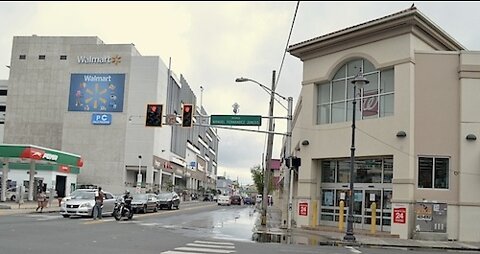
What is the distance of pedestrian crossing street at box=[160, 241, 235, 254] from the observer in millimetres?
14680

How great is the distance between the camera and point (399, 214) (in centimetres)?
2388

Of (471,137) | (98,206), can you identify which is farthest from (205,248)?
(471,137)

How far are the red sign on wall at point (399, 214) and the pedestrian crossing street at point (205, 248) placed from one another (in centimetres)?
971

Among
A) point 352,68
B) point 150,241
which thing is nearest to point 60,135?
point 352,68

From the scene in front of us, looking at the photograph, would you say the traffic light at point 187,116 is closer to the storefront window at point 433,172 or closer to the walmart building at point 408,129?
the walmart building at point 408,129

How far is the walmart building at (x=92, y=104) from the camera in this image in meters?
80.8

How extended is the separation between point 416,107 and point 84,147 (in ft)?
216

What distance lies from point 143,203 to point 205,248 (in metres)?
21.9

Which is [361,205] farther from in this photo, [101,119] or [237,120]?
[101,119]

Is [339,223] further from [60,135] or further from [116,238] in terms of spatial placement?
[60,135]

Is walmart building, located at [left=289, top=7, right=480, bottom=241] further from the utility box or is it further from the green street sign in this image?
the green street sign

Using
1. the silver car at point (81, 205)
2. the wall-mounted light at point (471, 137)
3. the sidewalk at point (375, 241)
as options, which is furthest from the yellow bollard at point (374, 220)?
the silver car at point (81, 205)

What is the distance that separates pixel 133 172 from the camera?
8356 centimetres

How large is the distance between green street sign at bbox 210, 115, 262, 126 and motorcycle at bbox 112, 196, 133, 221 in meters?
7.02
